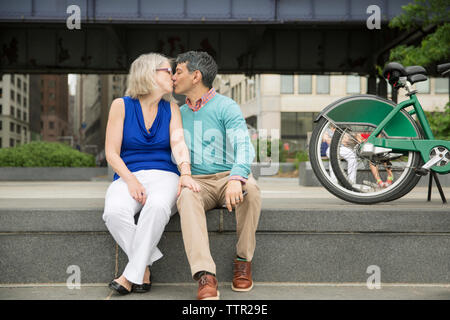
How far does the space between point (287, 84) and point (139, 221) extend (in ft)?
156

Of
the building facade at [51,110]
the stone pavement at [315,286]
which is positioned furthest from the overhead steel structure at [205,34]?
the building facade at [51,110]

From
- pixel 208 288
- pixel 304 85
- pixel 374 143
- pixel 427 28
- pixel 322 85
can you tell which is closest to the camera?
pixel 208 288

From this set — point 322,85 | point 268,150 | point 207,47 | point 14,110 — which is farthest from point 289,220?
point 14,110

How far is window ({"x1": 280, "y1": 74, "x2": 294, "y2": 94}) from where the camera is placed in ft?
162

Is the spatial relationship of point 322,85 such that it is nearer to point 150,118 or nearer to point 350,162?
point 350,162

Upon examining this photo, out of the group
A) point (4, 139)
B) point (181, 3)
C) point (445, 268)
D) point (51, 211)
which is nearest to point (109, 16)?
point (181, 3)

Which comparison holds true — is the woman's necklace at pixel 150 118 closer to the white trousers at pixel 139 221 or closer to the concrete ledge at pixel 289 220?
the white trousers at pixel 139 221

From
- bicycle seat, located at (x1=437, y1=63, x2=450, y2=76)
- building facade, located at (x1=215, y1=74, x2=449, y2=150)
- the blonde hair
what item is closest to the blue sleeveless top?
the blonde hair

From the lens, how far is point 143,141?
3.64 metres

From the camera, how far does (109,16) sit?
1617 centimetres

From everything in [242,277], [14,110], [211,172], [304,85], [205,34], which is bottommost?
[242,277]

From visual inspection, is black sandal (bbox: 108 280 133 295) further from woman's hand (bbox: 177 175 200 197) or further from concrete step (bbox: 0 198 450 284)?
woman's hand (bbox: 177 175 200 197)

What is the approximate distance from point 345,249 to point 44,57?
17.0 m
